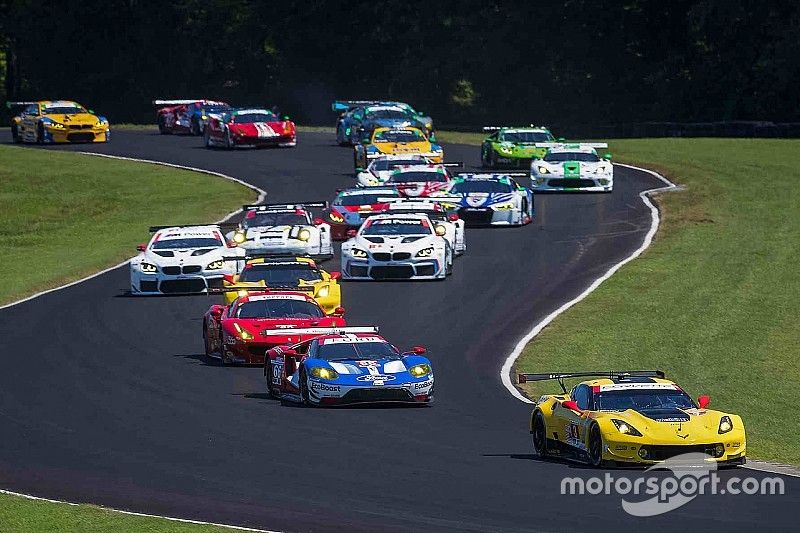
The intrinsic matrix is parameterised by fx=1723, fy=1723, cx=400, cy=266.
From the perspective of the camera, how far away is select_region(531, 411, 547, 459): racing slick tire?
70.7 feet

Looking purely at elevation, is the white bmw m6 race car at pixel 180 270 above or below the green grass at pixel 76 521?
below

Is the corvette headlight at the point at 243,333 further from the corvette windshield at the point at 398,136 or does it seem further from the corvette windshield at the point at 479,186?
the corvette windshield at the point at 398,136

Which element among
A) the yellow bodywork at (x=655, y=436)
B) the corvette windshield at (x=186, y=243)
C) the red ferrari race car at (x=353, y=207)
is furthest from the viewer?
the red ferrari race car at (x=353, y=207)

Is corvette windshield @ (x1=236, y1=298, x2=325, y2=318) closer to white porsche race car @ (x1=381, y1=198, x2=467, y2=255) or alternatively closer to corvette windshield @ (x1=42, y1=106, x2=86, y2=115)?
white porsche race car @ (x1=381, y1=198, x2=467, y2=255)

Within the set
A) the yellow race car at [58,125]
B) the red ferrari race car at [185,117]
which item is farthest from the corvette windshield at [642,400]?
the red ferrari race car at [185,117]

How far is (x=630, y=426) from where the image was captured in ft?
66.1

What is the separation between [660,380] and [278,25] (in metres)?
87.4

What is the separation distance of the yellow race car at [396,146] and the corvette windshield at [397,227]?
53.4 ft

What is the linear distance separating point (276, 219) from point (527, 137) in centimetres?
1936

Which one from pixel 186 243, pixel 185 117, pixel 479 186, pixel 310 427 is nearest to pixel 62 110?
pixel 185 117

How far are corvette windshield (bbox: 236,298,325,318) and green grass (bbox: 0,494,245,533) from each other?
43.2 feet

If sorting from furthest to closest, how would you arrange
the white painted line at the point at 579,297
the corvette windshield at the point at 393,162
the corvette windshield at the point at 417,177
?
the corvette windshield at the point at 393,162, the corvette windshield at the point at 417,177, the white painted line at the point at 579,297

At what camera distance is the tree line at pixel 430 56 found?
84.6m

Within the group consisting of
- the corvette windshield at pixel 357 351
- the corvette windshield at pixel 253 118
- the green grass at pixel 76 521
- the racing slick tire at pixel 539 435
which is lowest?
the corvette windshield at pixel 253 118
